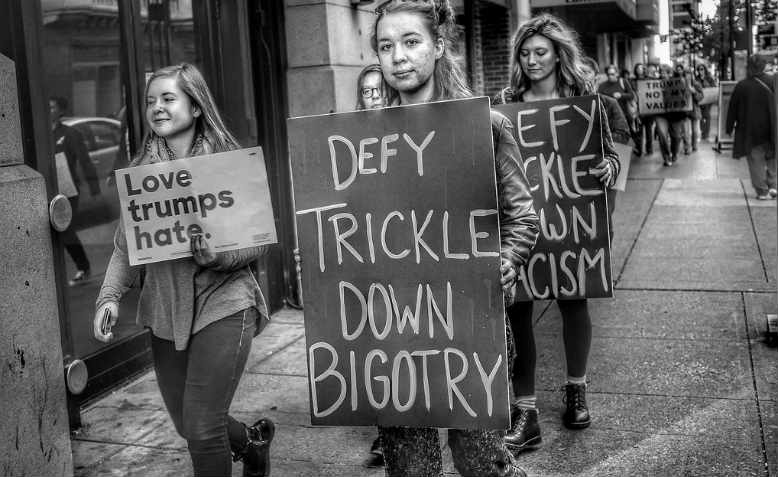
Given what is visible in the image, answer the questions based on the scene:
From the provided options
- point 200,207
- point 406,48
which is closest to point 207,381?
point 200,207

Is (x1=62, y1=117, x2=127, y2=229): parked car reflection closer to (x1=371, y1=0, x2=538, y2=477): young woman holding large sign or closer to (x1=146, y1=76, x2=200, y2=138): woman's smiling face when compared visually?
(x1=146, y1=76, x2=200, y2=138): woman's smiling face

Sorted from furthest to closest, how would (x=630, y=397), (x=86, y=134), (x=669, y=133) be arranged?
(x=669, y=133) < (x=86, y=134) < (x=630, y=397)

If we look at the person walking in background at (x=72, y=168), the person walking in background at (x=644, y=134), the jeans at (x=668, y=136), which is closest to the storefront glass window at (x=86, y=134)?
the person walking in background at (x=72, y=168)

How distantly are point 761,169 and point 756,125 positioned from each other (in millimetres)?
597

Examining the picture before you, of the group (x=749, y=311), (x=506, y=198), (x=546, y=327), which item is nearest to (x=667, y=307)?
(x=749, y=311)

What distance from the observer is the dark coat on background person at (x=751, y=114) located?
41.3 ft

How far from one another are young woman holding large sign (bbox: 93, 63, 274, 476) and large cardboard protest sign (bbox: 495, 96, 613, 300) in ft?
5.13

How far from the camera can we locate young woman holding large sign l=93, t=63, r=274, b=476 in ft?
11.0

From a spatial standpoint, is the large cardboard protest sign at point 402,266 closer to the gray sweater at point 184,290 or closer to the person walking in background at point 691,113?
the gray sweater at point 184,290

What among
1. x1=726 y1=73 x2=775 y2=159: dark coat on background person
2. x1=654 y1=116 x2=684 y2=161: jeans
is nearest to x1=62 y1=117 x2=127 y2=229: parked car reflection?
x1=726 y1=73 x2=775 y2=159: dark coat on background person

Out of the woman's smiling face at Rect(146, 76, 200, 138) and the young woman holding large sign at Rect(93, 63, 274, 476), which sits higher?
the woman's smiling face at Rect(146, 76, 200, 138)

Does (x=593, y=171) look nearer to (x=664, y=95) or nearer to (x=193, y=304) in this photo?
(x=193, y=304)

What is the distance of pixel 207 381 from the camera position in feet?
10.9

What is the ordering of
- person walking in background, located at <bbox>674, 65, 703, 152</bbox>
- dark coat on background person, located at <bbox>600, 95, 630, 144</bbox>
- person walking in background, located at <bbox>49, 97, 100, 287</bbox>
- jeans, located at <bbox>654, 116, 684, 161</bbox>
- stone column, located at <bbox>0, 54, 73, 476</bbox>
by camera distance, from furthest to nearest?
person walking in background, located at <bbox>674, 65, 703, 152</bbox>
jeans, located at <bbox>654, 116, 684, 161</bbox>
person walking in background, located at <bbox>49, 97, 100, 287</bbox>
dark coat on background person, located at <bbox>600, 95, 630, 144</bbox>
stone column, located at <bbox>0, 54, 73, 476</bbox>
